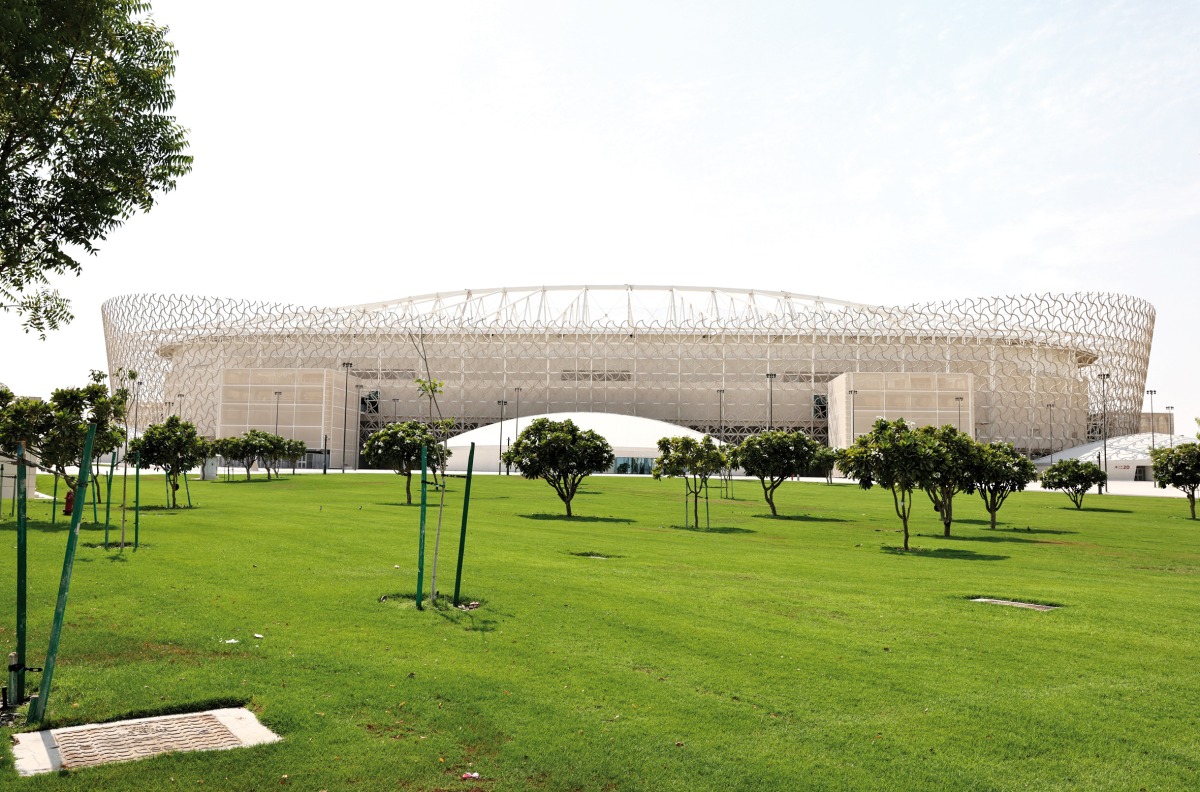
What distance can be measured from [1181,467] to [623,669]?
3733 cm

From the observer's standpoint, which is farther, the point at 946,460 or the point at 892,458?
the point at 892,458

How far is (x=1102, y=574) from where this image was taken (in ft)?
55.8

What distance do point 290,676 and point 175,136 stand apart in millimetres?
6239

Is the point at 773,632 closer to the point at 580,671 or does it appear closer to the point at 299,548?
the point at 580,671

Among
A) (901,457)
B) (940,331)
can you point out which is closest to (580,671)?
(901,457)

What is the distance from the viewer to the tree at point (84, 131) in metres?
8.40

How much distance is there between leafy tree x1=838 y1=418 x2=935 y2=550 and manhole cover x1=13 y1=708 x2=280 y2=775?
58.0ft

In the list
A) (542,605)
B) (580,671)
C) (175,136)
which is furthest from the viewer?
(542,605)

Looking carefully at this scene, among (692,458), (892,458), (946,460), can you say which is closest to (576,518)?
(692,458)

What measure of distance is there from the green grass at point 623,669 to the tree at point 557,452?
12.1 metres

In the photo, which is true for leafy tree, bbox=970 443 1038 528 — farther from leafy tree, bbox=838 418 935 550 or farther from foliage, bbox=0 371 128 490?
foliage, bbox=0 371 128 490

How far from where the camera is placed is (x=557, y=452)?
29359mm

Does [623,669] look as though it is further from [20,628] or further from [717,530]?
[717,530]

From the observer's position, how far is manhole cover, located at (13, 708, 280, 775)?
18.3 feet
